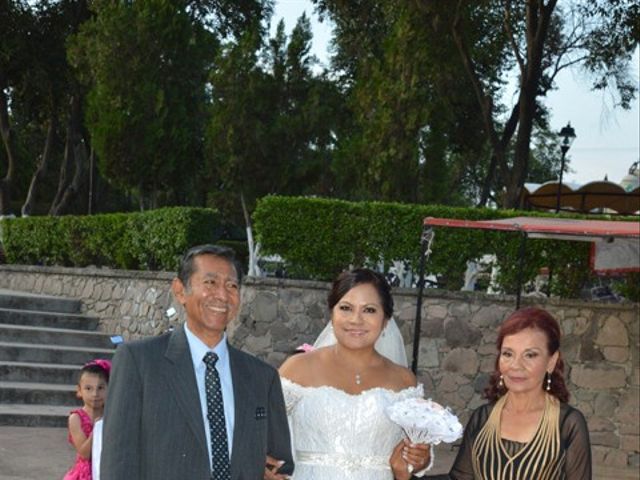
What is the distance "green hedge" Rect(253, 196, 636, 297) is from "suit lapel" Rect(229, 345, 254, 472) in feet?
29.4

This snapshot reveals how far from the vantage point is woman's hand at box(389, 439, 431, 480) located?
445cm

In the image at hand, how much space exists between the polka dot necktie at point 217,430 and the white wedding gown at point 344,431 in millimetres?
1071

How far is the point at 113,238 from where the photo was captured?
16625mm

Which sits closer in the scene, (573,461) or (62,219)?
(573,461)

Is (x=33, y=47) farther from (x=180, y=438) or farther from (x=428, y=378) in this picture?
(x=180, y=438)

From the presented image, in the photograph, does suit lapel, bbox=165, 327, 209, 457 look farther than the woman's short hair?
No

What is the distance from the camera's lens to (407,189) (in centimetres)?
1836

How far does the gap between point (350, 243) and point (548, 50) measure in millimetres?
13182

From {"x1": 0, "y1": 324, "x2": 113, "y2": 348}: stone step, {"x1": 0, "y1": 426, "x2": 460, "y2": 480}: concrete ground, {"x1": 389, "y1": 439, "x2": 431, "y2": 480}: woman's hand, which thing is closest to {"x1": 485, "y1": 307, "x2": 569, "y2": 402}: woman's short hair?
{"x1": 389, "y1": 439, "x2": 431, "y2": 480}: woman's hand

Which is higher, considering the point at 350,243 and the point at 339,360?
the point at 350,243

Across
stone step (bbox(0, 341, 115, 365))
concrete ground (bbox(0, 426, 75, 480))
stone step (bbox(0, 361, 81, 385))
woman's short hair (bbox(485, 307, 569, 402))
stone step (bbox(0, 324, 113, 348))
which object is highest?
woman's short hair (bbox(485, 307, 569, 402))

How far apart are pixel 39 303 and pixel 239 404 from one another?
13.4 m

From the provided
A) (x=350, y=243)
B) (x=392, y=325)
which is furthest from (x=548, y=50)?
(x=392, y=325)

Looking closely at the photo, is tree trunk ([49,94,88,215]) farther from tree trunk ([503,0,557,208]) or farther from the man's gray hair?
the man's gray hair
